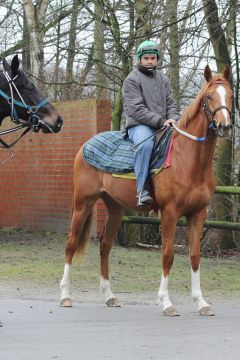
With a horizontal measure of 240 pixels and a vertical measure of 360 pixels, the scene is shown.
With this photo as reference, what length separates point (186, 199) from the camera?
9.01m

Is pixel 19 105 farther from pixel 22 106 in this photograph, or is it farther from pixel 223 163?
pixel 223 163

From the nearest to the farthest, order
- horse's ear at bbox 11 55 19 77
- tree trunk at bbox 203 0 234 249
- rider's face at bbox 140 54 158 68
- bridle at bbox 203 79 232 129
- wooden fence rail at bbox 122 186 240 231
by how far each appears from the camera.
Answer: horse's ear at bbox 11 55 19 77 → bridle at bbox 203 79 232 129 → rider's face at bbox 140 54 158 68 → wooden fence rail at bbox 122 186 240 231 → tree trunk at bbox 203 0 234 249

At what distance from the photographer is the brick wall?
53.1ft

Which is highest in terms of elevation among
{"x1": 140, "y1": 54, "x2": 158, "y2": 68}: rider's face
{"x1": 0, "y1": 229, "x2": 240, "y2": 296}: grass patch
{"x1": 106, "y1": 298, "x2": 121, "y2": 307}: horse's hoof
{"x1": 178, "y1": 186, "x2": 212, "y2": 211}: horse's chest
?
{"x1": 140, "y1": 54, "x2": 158, "y2": 68}: rider's face

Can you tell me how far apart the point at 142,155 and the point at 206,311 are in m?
1.86

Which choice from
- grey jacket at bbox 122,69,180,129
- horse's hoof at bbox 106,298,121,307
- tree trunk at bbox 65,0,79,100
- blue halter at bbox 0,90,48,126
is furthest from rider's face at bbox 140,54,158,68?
tree trunk at bbox 65,0,79,100

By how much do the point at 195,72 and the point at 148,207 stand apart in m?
7.60

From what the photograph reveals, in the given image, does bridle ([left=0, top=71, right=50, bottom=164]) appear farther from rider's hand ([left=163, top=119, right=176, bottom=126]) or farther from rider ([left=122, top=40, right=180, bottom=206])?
rider's hand ([left=163, top=119, right=176, bottom=126])

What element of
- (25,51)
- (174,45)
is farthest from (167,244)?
(25,51)

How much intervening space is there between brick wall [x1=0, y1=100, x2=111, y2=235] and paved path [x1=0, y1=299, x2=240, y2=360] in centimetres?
650

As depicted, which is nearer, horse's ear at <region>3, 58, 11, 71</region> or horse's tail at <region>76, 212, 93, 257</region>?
horse's ear at <region>3, 58, 11, 71</region>

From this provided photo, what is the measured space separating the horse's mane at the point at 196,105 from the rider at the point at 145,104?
19cm

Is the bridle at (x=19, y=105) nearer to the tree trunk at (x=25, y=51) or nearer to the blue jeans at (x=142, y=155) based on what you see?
the blue jeans at (x=142, y=155)

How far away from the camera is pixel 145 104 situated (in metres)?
9.71
